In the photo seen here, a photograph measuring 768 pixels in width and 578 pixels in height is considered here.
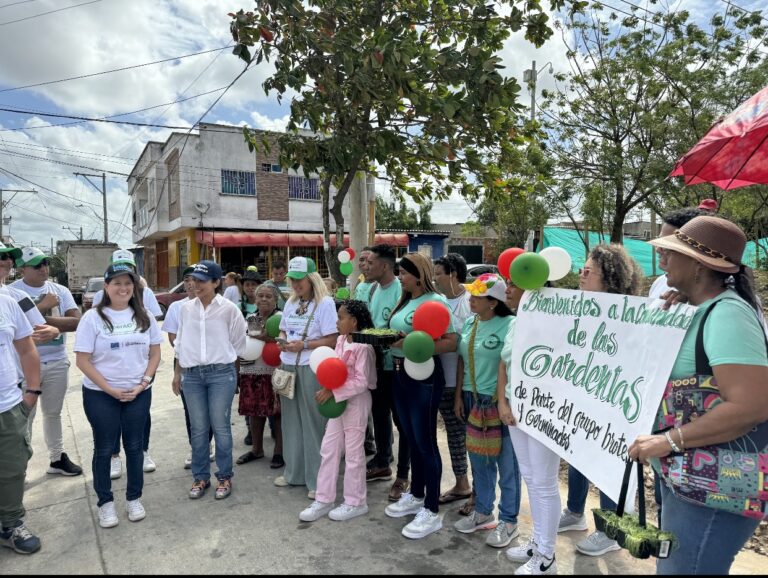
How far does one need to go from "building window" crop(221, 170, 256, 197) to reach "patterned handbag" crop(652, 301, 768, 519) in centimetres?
2189

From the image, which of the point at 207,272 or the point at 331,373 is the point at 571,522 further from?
the point at 207,272

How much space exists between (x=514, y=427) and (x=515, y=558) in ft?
2.65

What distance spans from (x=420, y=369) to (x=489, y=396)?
48 cm

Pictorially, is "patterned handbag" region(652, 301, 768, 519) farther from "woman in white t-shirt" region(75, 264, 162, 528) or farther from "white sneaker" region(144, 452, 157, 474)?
"white sneaker" region(144, 452, 157, 474)

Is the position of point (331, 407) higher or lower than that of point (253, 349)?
lower

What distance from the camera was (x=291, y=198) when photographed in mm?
22969

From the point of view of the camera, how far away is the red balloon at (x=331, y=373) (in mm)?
3491

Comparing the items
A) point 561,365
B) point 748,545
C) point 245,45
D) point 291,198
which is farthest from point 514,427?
point 291,198

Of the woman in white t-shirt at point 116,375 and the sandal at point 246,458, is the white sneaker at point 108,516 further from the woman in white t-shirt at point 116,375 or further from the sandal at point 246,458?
the sandal at point 246,458

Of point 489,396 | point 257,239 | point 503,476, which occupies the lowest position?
point 503,476

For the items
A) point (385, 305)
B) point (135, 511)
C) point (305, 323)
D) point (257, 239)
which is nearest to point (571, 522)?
point (385, 305)

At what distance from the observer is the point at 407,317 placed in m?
3.55

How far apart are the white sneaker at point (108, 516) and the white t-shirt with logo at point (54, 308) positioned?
1.52m

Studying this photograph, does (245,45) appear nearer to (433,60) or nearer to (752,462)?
(433,60)
